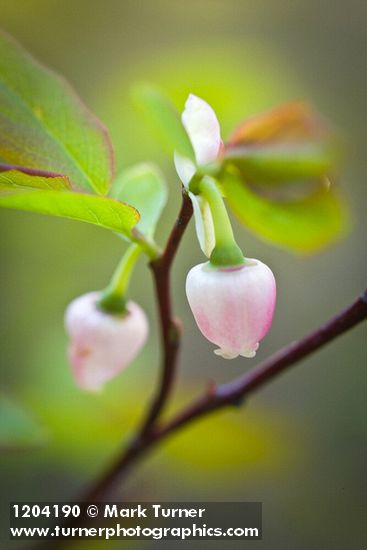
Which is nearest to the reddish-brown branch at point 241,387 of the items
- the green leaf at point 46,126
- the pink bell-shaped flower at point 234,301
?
the pink bell-shaped flower at point 234,301

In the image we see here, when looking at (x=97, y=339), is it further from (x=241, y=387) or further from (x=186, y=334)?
(x=186, y=334)

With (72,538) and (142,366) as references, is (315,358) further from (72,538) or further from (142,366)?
(72,538)

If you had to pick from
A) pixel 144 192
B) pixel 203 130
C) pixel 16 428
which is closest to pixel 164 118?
pixel 203 130

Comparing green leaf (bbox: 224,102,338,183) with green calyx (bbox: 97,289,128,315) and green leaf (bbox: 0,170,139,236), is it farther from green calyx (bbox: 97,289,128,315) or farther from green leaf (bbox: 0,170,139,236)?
green calyx (bbox: 97,289,128,315)

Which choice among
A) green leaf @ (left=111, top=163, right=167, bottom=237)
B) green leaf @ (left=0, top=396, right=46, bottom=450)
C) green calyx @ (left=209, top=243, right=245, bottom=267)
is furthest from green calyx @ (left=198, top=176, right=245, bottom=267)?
green leaf @ (left=0, top=396, right=46, bottom=450)

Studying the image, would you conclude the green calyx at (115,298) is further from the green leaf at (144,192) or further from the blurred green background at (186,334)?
the blurred green background at (186,334)

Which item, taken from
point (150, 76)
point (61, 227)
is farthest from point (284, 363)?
point (150, 76)
